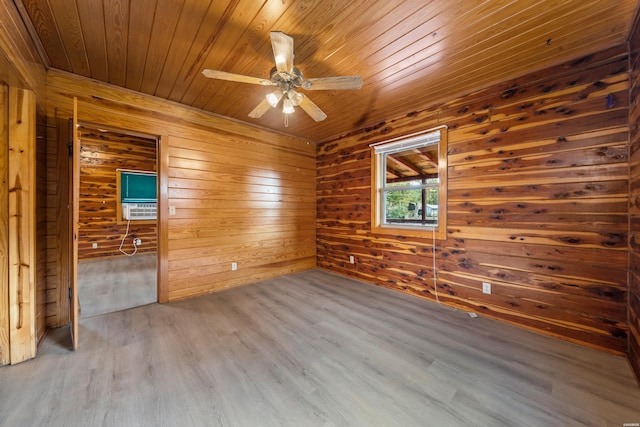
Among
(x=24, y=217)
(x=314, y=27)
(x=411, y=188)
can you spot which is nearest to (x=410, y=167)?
(x=411, y=188)

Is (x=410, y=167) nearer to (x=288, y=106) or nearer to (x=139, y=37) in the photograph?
(x=288, y=106)

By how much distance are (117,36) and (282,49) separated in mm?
1350

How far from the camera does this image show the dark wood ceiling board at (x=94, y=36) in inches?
59.6

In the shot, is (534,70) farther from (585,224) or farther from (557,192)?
(585,224)

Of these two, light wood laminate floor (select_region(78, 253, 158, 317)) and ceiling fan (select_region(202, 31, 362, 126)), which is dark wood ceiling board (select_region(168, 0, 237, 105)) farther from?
light wood laminate floor (select_region(78, 253, 158, 317))

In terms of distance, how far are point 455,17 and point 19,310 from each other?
3.73 m

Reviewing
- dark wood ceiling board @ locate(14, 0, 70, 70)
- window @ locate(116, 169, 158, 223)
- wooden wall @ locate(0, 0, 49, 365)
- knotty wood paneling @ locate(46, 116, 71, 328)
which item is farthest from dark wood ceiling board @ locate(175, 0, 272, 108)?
window @ locate(116, 169, 158, 223)

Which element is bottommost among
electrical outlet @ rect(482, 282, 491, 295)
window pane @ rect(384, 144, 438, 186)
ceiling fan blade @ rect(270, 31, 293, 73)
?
electrical outlet @ rect(482, 282, 491, 295)

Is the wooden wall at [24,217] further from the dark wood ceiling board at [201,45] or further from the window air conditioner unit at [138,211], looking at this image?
the window air conditioner unit at [138,211]

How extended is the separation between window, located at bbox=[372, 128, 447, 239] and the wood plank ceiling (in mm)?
723

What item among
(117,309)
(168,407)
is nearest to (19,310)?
(117,309)

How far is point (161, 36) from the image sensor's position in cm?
175

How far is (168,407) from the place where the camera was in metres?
1.35

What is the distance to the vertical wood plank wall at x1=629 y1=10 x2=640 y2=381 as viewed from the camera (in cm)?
159
